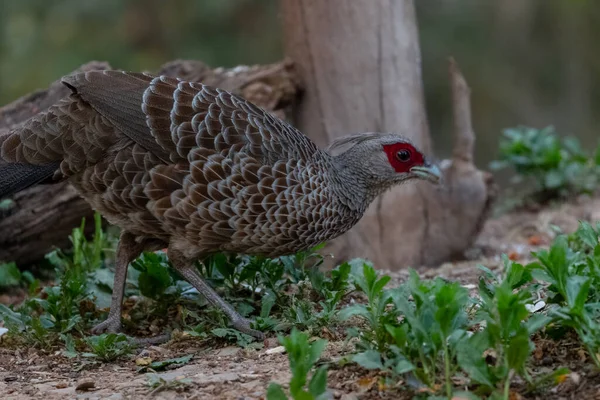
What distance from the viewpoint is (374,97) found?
7.04m

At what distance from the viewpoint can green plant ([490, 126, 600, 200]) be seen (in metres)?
8.13

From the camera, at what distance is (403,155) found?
5.39 m

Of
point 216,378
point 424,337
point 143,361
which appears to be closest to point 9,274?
point 143,361

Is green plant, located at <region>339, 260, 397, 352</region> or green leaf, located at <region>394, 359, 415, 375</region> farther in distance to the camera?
green plant, located at <region>339, 260, 397, 352</region>

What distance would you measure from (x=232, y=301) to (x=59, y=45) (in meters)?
7.70

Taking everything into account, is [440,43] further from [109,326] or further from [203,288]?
[109,326]

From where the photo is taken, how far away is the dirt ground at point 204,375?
363 cm

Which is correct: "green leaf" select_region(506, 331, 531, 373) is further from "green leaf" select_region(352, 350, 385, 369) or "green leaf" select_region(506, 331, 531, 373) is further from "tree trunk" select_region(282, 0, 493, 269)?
"tree trunk" select_region(282, 0, 493, 269)

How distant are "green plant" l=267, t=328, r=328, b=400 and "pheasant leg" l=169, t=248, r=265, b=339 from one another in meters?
1.32

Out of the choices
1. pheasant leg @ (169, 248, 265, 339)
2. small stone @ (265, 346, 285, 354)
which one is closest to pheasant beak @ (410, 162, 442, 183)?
pheasant leg @ (169, 248, 265, 339)

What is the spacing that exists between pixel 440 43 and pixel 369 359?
10392mm

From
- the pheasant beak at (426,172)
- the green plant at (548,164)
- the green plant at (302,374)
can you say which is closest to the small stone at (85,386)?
the green plant at (302,374)

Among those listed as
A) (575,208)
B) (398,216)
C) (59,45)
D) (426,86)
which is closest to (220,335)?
(398,216)

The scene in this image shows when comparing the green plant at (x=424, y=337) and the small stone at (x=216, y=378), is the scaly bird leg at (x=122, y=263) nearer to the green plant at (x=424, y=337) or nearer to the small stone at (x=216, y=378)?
the small stone at (x=216, y=378)
